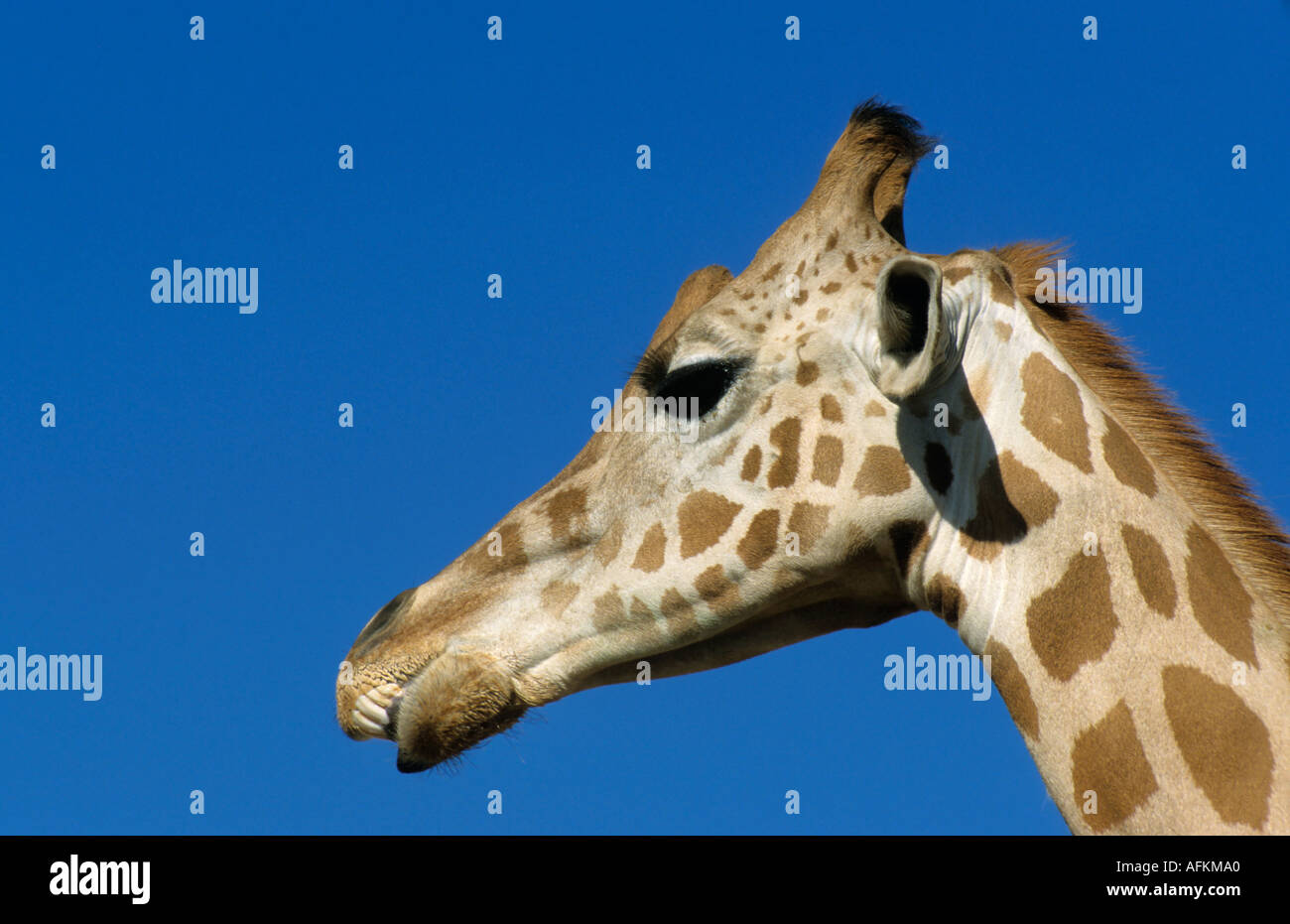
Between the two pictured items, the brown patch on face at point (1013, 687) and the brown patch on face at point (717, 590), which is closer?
the brown patch on face at point (1013, 687)

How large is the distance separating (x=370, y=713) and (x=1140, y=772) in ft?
9.38

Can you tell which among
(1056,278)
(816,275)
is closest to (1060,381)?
(1056,278)

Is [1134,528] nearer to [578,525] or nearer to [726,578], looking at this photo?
[726,578]

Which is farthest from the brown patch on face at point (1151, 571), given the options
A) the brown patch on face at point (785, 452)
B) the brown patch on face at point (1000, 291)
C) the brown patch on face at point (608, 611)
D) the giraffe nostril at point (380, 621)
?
the giraffe nostril at point (380, 621)

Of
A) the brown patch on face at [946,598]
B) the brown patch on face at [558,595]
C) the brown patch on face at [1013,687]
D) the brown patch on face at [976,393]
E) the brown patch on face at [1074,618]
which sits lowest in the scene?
the brown patch on face at [1013,687]

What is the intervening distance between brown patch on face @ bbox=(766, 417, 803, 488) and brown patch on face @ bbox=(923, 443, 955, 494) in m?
0.49

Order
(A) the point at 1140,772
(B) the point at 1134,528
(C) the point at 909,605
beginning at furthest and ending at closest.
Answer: (C) the point at 909,605 → (B) the point at 1134,528 → (A) the point at 1140,772

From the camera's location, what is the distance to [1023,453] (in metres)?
4.87

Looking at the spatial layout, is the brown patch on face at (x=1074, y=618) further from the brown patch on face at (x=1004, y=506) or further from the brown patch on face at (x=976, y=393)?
the brown patch on face at (x=976, y=393)

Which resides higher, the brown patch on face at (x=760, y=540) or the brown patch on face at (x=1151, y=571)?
the brown patch on face at (x=760, y=540)

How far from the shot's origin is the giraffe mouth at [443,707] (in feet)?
17.7

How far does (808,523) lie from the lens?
5.09 metres

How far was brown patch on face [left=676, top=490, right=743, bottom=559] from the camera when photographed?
5.27 m

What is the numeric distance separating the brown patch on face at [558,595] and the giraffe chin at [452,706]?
0.28 meters
